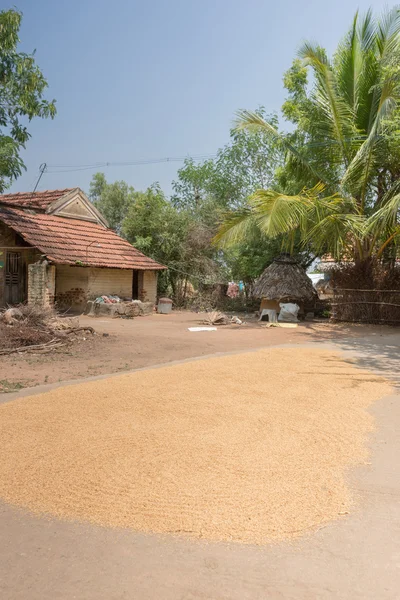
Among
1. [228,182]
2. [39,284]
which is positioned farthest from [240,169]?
[39,284]

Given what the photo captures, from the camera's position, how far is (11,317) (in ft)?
38.0

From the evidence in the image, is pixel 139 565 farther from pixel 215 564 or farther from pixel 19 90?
pixel 19 90

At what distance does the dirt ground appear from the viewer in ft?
27.5

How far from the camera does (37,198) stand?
2292 centimetres

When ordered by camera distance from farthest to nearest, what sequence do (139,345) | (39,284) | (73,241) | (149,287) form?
(149,287) → (73,241) → (39,284) → (139,345)

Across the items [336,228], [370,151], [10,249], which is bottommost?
[10,249]

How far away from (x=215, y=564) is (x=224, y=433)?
2.18m

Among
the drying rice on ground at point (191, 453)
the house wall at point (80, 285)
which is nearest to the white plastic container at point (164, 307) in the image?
the house wall at point (80, 285)

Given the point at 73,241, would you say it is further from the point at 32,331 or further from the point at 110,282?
the point at 32,331

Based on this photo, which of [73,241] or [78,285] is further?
[78,285]

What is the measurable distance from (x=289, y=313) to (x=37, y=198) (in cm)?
1229

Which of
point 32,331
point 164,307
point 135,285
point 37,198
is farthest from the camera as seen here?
point 135,285

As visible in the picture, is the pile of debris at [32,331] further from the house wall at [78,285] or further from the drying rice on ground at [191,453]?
the house wall at [78,285]

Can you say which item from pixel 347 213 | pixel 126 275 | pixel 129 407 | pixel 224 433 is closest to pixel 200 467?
pixel 224 433
